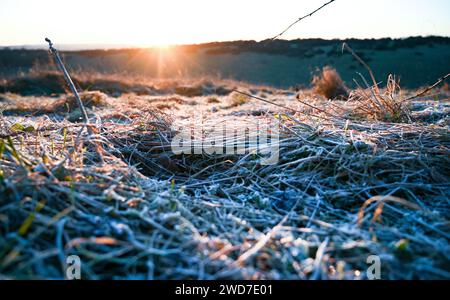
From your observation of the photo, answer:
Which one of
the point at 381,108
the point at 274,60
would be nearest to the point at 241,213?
the point at 381,108

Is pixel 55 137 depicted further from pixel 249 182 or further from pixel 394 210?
pixel 394 210

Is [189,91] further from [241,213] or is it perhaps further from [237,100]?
[241,213]

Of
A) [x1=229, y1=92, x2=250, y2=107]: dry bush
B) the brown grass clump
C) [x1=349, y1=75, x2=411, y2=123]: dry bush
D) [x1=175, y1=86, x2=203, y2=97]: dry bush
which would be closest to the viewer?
[x1=349, y1=75, x2=411, y2=123]: dry bush

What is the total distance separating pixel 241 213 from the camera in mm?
1249

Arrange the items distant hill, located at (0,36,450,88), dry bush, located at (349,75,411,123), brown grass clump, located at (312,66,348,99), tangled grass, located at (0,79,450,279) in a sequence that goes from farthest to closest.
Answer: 1. distant hill, located at (0,36,450,88)
2. brown grass clump, located at (312,66,348,99)
3. dry bush, located at (349,75,411,123)
4. tangled grass, located at (0,79,450,279)

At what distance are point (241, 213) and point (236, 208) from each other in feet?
0.10

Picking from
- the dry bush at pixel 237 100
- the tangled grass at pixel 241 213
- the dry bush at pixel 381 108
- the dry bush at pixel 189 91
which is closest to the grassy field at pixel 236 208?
the tangled grass at pixel 241 213

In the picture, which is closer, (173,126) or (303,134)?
(303,134)

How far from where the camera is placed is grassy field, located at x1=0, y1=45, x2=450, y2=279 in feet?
2.94

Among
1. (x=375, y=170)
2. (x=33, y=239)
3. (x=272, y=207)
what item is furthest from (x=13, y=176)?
(x=375, y=170)

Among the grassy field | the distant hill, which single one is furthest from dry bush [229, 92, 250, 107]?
the distant hill

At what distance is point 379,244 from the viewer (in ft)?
3.23

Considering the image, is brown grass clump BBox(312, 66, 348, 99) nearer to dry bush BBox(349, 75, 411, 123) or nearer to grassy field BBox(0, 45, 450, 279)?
dry bush BBox(349, 75, 411, 123)

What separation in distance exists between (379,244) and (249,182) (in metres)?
0.73
